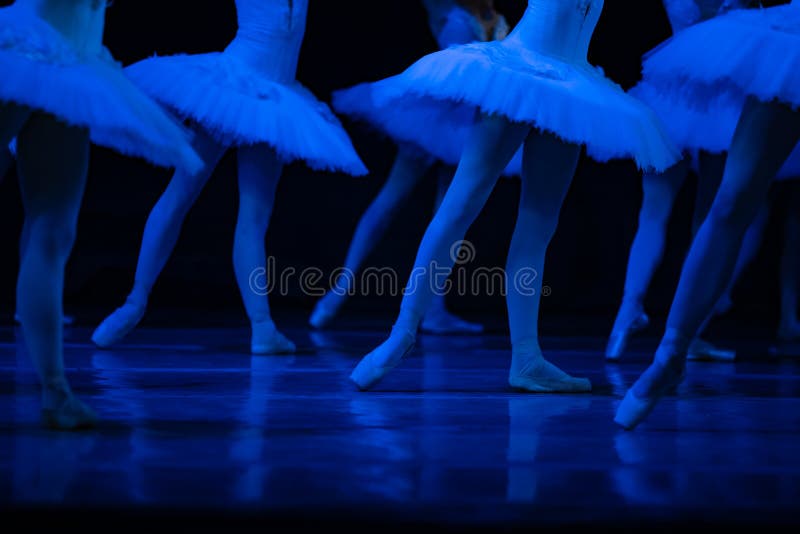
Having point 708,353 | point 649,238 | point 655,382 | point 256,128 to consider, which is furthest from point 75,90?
point 708,353

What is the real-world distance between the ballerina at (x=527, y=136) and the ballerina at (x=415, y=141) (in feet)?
3.10

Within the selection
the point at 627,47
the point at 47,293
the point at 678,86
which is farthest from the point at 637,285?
the point at 627,47

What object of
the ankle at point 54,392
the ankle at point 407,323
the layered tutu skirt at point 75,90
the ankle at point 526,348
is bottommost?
the ankle at point 526,348

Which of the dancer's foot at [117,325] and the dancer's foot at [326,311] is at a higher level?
the dancer's foot at [117,325]

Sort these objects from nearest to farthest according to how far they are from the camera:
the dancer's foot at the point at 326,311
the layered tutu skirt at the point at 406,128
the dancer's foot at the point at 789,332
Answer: the layered tutu skirt at the point at 406,128 < the dancer's foot at the point at 789,332 < the dancer's foot at the point at 326,311

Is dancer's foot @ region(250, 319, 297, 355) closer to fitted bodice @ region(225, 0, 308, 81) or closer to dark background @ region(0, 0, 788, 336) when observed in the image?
fitted bodice @ region(225, 0, 308, 81)

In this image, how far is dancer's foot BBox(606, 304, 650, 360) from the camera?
3.44 meters

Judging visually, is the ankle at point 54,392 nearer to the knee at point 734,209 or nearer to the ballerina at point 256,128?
the knee at point 734,209

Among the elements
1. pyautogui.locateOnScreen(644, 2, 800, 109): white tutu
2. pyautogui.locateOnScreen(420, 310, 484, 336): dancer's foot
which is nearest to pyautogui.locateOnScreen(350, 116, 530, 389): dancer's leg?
pyautogui.locateOnScreen(644, 2, 800, 109): white tutu

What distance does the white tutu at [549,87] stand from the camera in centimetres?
239

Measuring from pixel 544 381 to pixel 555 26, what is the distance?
785 millimetres

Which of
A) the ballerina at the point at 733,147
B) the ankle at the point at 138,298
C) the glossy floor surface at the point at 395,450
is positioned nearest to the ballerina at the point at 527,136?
the glossy floor surface at the point at 395,450

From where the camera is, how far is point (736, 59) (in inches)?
79.3

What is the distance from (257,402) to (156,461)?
0.71 metres
